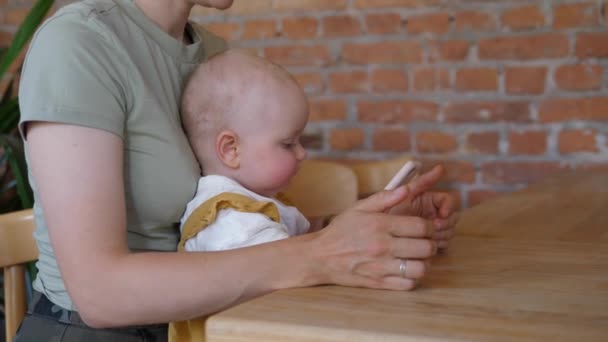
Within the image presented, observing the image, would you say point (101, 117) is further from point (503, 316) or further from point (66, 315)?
point (503, 316)

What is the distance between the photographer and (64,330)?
44.9 inches

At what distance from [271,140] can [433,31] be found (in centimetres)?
Result: 145

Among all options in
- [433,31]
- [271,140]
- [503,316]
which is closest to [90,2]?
[271,140]

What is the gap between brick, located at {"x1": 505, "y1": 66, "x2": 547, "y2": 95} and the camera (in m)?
2.38

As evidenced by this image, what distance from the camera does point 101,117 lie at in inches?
39.9

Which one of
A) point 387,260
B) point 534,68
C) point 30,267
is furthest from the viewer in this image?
point 534,68

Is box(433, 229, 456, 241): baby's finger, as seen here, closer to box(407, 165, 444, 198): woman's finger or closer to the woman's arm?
box(407, 165, 444, 198): woman's finger

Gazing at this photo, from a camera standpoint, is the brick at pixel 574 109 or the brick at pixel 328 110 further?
the brick at pixel 328 110

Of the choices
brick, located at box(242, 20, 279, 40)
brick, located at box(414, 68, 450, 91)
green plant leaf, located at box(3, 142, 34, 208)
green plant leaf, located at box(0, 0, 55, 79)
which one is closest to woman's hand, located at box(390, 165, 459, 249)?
green plant leaf, located at box(3, 142, 34, 208)

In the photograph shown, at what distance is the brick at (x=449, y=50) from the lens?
2.45 meters

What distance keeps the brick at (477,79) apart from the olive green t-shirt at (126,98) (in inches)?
55.5

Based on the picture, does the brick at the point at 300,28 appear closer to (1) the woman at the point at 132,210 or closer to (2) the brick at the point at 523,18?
(2) the brick at the point at 523,18

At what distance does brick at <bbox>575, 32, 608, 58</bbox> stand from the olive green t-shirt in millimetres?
1532

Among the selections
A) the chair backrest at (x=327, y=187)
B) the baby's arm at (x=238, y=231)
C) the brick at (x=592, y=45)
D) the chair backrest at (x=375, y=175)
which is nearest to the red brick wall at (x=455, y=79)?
the brick at (x=592, y=45)
